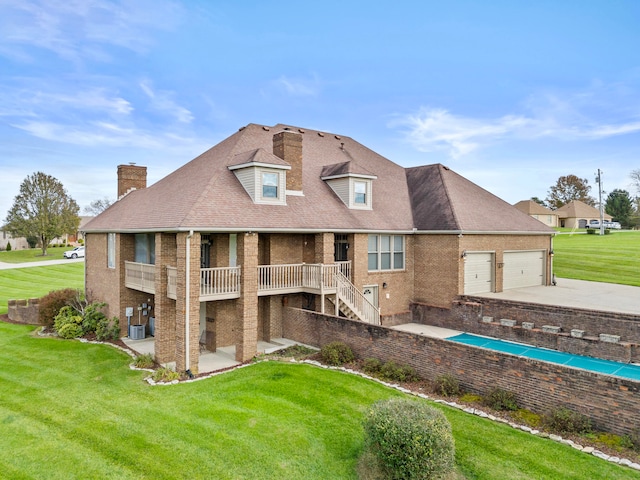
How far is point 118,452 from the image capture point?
8109 mm

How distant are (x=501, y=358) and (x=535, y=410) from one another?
4.30 ft

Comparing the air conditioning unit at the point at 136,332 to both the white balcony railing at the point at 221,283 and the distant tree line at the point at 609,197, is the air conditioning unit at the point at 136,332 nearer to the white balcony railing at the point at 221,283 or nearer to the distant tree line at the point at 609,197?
the white balcony railing at the point at 221,283

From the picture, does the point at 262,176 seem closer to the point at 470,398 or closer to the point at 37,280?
the point at 470,398

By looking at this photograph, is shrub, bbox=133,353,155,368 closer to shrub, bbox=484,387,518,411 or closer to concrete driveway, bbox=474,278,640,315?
shrub, bbox=484,387,518,411

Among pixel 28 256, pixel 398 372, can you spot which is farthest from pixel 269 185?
pixel 28 256

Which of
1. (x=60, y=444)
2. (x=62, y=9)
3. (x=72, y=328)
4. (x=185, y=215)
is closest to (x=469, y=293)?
(x=185, y=215)

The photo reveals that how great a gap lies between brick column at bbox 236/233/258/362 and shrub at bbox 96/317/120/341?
6.56 m

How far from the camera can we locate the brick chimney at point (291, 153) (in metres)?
17.4

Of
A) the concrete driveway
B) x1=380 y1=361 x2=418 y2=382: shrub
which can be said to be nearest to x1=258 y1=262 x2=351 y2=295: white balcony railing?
x1=380 y1=361 x2=418 y2=382: shrub

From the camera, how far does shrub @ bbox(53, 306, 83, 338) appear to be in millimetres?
17484

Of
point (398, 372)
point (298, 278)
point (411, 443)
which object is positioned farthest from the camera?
point (298, 278)

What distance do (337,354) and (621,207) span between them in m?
77.3

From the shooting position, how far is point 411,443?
6793 mm

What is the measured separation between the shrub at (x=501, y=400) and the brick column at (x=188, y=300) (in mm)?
8633
